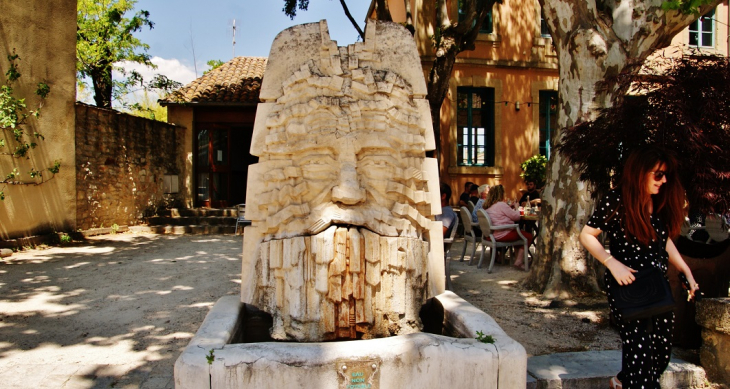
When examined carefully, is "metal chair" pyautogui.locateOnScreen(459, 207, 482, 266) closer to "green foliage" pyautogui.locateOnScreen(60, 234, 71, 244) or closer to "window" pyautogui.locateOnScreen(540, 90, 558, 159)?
"window" pyautogui.locateOnScreen(540, 90, 558, 159)

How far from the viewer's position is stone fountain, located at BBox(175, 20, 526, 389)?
190cm

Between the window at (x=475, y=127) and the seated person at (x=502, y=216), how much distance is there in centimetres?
543

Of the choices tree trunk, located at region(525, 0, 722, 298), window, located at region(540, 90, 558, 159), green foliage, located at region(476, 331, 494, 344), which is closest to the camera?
green foliage, located at region(476, 331, 494, 344)

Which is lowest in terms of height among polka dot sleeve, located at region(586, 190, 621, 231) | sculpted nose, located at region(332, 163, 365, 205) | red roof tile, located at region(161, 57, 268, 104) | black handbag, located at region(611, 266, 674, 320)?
black handbag, located at region(611, 266, 674, 320)

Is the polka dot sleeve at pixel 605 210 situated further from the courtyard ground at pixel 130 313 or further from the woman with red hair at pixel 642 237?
the courtyard ground at pixel 130 313

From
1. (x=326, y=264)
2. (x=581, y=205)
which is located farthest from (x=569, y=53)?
(x=326, y=264)

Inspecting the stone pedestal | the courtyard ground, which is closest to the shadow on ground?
the courtyard ground

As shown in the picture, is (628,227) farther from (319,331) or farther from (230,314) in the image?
(230,314)

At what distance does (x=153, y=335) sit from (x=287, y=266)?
2.24 meters

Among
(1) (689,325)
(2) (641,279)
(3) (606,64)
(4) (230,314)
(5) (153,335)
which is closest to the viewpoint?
(2) (641,279)

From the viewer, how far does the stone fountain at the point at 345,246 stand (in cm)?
190

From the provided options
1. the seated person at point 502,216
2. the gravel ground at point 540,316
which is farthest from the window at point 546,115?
the gravel ground at point 540,316

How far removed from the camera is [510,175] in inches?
482

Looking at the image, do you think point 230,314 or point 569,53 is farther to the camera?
point 569,53
